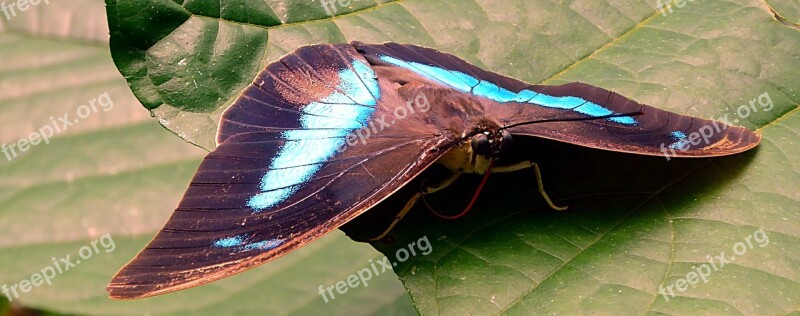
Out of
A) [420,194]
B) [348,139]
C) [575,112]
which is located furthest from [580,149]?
[348,139]

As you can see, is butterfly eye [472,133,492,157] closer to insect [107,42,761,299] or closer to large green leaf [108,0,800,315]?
insect [107,42,761,299]

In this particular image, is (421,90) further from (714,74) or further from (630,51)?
(714,74)

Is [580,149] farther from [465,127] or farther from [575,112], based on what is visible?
[465,127]

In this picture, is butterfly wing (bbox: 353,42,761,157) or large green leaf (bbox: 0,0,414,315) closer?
butterfly wing (bbox: 353,42,761,157)

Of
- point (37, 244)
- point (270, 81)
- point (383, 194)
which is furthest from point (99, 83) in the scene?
point (383, 194)

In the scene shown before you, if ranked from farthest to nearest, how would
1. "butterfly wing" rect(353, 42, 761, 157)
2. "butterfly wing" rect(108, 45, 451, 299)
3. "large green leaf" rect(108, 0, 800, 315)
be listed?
"butterfly wing" rect(353, 42, 761, 157) → "large green leaf" rect(108, 0, 800, 315) → "butterfly wing" rect(108, 45, 451, 299)

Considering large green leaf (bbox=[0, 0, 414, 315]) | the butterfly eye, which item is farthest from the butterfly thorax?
large green leaf (bbox=[0, 0, 414, 315])
